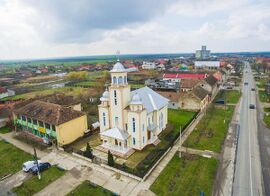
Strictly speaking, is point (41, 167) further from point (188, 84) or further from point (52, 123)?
point (188, 84)

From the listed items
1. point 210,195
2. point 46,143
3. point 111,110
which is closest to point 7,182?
point 46,143

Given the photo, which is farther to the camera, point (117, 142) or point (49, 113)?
point (49, 113)

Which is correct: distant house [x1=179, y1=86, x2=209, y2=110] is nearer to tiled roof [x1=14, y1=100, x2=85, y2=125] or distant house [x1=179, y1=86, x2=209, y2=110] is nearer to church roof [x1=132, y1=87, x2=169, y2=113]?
church roof [x1=132, y1=87, x2=169, y2=113]

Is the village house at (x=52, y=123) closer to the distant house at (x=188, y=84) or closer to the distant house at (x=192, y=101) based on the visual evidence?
the distant house at (x=192, y=101)

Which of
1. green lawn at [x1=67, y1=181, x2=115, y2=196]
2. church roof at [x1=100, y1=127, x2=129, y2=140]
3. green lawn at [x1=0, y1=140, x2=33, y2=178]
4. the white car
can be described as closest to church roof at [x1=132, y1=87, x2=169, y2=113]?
church roof at [x1=100, y1=127, x2=129, y2=140]

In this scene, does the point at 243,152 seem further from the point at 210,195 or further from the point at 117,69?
the point at 117,69

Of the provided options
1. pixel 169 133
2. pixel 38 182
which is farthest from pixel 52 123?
pixel 169 133
